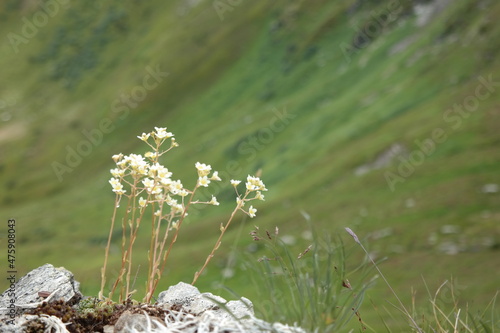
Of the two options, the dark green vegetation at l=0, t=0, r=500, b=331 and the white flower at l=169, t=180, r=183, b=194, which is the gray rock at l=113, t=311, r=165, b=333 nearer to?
the dark green vegetation at l=0, t=0, r=500, b=331

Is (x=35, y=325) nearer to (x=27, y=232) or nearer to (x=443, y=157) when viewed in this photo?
(x=443, y=157)

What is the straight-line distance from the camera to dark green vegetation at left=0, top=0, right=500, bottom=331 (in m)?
40.8

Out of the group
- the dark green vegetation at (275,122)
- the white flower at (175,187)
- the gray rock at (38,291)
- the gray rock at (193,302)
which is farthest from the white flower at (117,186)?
the dark green vegetation at (275,122)

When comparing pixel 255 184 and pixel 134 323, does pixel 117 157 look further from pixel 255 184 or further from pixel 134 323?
pixel 134 323

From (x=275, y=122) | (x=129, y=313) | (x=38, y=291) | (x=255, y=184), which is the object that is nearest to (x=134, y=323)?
(x=129, y=313)

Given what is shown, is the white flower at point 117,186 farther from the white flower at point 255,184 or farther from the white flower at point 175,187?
the white flower at point 255,184

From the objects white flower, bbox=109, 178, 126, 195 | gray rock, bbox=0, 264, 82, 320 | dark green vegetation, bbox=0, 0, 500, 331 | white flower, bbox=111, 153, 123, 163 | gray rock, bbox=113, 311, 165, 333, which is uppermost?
dark green vegetation, bbox=0, 0, 500, 331

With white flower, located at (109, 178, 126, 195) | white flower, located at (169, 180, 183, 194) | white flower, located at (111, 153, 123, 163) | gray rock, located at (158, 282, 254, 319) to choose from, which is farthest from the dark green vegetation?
white flower, located at (111, 153, 123, 163)

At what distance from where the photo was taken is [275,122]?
3162 inches

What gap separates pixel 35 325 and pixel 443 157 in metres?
46.6

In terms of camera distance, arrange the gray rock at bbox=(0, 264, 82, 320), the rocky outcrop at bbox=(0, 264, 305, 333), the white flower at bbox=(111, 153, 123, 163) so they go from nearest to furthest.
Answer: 1. the rocky outcrop at bbox=(0, 264, 305, 333)
2. the gray rock at bbox=(0, 264, 82, 320)
3. the white flower at bbox=(111, 153, 123, 163)

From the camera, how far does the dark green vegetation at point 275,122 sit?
40.8 meters

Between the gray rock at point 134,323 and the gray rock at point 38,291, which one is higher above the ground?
the gray rock at point 38,291

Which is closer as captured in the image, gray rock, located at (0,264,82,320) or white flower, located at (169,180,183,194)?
gray rock, located at (0,264,82,320)
